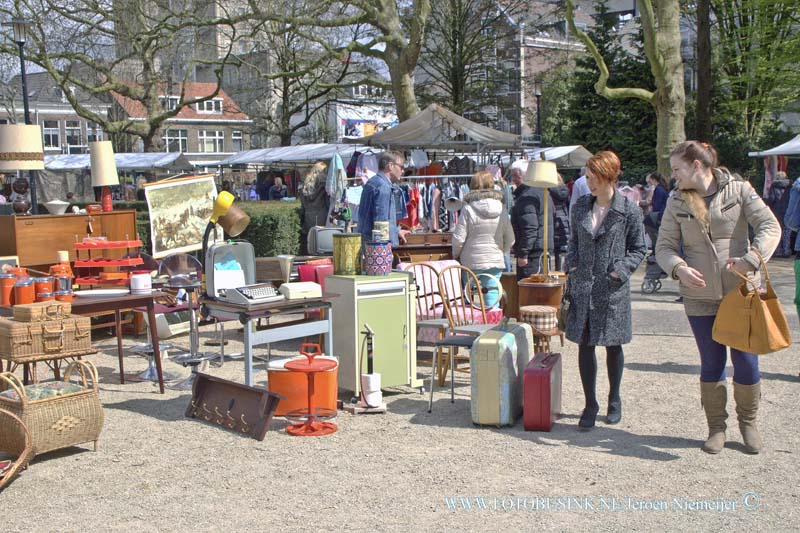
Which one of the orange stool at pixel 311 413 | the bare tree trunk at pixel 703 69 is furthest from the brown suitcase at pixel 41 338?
the bare tree trunk at pixel 703 69

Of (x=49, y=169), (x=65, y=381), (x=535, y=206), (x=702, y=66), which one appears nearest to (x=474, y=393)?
(x=65, y=381)

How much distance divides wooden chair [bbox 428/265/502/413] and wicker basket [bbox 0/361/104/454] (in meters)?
2.34

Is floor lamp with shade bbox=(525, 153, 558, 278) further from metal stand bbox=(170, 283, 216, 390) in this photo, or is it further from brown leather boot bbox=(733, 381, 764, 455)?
brown leather boot bbox=(733, 381, 764, 455)

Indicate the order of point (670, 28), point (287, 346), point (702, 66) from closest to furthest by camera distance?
point (287, 346)
point (670, 28)
point (702, 66)

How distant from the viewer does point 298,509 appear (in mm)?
4434

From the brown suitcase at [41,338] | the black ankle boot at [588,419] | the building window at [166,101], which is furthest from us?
the building window at [166,101]

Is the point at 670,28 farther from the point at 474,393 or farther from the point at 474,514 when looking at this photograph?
the point at 474,514

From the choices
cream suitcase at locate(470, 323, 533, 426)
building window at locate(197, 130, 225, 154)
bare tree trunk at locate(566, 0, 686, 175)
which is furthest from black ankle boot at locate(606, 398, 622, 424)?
building window at locate(197, 130, 225, 154)

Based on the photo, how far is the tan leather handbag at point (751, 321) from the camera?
4781 mm

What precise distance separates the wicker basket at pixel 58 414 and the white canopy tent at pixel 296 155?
1861 centimetres

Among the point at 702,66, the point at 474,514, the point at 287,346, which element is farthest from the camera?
the point at 702,66

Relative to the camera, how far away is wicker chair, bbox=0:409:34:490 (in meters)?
4.94

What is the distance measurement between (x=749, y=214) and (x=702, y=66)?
66.2ft

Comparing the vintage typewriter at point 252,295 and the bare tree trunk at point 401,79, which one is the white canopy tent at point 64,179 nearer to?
the bare tree trunk at point 401,79
